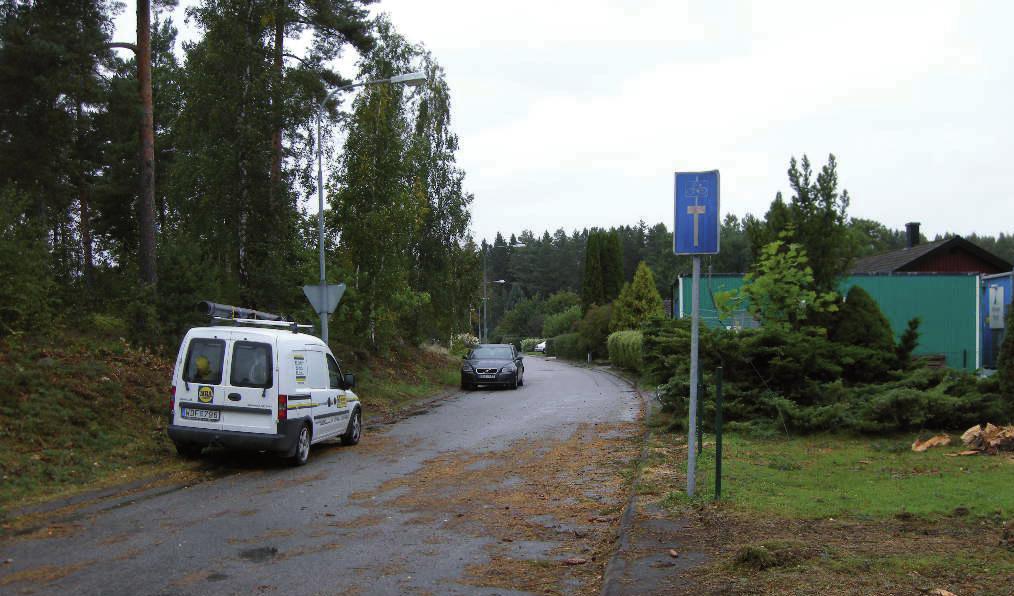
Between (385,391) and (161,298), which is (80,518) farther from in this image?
(385,391)

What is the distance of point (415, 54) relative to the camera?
1373 inches

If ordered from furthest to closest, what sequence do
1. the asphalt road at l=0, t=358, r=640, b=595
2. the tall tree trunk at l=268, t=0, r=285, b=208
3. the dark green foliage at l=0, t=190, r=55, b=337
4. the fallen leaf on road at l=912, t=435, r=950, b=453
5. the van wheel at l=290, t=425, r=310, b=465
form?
1. the tall tree trunk at l=268, t=0, r=285, b=208
2. the dark green foliage at l=0, t=190, r=55, b=337
3. the van wheel at l=290, t=425, r=310, b=465
4. the fallen leaf on road at l=912, t=435, r=950, b=453
5. the asphalt road at l=0, t=358, r=640, b=595

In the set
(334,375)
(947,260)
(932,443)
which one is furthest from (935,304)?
(334,375)

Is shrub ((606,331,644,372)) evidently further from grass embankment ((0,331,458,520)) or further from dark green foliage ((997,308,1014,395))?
grass embankment ((0,331,458,520))

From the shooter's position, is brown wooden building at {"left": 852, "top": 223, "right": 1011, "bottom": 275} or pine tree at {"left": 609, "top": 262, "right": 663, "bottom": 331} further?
pine tree at {"left": 609, "top": 262, "right": 663, "bottom": 331}

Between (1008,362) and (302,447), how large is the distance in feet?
35.2

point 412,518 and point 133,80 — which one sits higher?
point 133,80

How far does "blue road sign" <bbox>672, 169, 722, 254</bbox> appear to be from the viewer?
8.27 m

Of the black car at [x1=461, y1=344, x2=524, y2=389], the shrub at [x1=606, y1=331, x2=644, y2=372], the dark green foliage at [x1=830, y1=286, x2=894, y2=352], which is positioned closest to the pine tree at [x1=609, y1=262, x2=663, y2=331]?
the shrub at [x1=606, y1=331, x2=644, y2=372]

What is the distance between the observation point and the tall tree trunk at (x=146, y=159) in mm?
17672

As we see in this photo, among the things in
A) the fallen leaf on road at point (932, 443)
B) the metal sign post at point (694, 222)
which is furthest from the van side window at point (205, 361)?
the fallen leaf on road at point (932, 443)

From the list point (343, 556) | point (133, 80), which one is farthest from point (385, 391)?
point (343, 556)

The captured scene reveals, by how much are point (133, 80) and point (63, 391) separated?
12038 millimetres

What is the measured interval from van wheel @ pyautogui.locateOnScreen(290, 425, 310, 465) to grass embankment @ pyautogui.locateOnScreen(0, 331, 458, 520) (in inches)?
53.0
